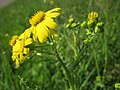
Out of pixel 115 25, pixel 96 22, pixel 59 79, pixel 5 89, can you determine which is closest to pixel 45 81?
pixel 59 79

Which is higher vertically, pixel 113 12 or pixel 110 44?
pixel 113 12

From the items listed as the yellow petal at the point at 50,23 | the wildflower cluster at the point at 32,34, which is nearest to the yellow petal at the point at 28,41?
the wildflower cluster at the point at 32,34

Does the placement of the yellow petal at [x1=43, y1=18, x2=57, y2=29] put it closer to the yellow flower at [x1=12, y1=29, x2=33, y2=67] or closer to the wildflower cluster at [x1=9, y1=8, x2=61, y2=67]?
the wildflower cluster at [x1=9, y1=8, x2=61, y2=67]

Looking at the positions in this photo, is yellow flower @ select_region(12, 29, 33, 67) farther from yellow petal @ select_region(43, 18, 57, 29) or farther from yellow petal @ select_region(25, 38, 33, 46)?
yellow petal @ select_region(43, 18, 57, 29)

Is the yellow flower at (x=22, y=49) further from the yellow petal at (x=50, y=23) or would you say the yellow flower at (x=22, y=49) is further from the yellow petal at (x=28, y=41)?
the yellow petal at (x=50, y=23)

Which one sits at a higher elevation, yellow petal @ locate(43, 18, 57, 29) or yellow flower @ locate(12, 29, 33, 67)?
yellow petal @ locate(43, 18, 57, 29)

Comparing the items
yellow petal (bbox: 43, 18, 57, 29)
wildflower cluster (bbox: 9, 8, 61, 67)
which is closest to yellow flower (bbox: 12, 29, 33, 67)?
wildflower cluster (bbox: 9, 8, 61, 67)

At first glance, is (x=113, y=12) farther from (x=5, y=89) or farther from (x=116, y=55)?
(x=5, y=89)

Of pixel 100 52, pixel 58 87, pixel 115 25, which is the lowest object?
pixel 58 87
